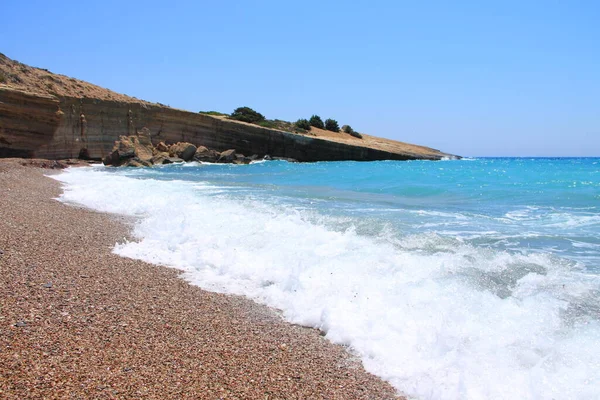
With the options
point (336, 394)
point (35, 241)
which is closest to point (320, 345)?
point (336, 394)

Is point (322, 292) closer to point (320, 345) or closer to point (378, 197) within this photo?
point (320, 345)

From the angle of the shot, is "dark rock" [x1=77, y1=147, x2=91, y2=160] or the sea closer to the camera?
the sea

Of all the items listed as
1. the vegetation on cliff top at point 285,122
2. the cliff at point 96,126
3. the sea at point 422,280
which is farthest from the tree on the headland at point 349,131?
the sea at point 422,280

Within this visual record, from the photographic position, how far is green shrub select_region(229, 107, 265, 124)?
49.3m

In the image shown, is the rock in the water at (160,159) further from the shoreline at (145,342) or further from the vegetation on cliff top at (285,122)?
the shoreline at (145,342)

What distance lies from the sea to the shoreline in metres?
0.38

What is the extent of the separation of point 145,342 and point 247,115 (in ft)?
159

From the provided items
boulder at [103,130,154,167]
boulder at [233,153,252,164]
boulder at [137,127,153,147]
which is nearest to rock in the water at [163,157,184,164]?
boulder at [103,130,154,167]

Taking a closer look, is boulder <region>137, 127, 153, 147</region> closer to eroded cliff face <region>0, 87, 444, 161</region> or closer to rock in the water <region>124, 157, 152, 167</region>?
eroded cliff face <region>0, 87, 444, 161</region>

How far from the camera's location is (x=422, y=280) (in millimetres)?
5422

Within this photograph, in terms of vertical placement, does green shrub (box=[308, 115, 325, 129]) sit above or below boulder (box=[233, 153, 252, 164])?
above

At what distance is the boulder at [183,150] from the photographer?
36.9m

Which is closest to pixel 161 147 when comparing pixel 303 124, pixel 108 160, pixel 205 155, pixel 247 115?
pixel 205 155

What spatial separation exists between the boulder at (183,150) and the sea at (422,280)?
24969mm
